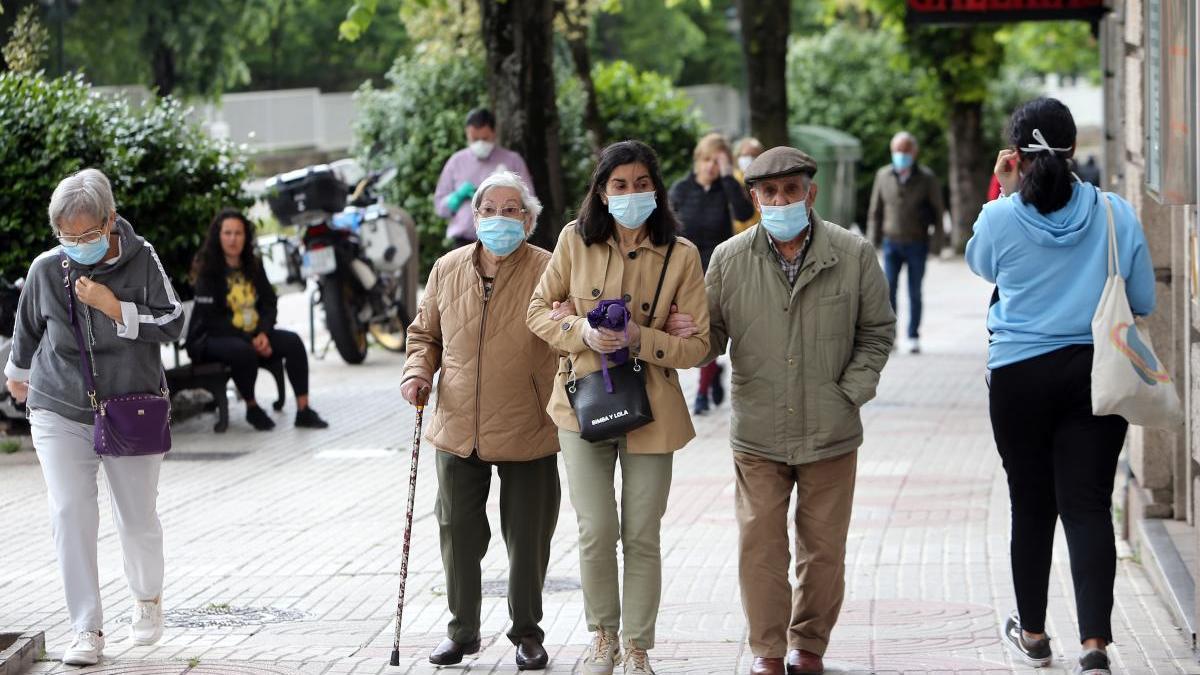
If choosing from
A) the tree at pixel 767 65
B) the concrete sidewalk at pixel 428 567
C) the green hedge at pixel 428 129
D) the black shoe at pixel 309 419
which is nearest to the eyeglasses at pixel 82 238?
the concrete sidewalk at pixel 428 567

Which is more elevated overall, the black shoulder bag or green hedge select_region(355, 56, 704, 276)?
green hedge select_region(355, 56, 704, 276)

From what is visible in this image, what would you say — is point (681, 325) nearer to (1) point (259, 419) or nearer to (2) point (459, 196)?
(1) point (259, 419)

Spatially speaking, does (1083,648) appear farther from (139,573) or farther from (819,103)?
(819,103)

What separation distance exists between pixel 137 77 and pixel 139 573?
93.9 feet

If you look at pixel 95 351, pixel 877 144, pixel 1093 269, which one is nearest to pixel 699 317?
pixel 1093 269

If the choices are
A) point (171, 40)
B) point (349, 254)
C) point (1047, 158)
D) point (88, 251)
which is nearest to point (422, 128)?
point (349, 254)

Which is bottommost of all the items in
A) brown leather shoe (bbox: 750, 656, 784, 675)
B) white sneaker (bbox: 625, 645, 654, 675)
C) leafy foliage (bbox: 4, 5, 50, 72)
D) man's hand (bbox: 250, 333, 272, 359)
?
brown leather shoe (bbox: 750, 656, 784, 675)

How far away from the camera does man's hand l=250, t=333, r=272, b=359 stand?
41.1 feet

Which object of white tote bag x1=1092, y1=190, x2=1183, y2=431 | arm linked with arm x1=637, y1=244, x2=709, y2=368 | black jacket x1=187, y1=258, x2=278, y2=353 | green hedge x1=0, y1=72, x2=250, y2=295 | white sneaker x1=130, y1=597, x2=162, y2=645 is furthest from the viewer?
black jacket x1=187, y1=258, x2=278, y2=353

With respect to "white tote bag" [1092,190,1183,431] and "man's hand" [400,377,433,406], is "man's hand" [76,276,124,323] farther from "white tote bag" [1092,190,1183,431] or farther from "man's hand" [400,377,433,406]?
"white tote bag" [1092,190,1183,431]

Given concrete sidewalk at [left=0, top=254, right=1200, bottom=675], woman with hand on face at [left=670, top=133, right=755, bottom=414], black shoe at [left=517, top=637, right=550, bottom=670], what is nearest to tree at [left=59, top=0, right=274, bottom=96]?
woman with hand on face at [left=670, top=133, right=755, bottom=414]

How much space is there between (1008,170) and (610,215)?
1.24m

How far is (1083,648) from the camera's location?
5.76 m

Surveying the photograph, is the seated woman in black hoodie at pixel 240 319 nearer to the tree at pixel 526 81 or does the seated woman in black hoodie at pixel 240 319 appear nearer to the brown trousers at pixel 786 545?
the tree at pixel 526 81
